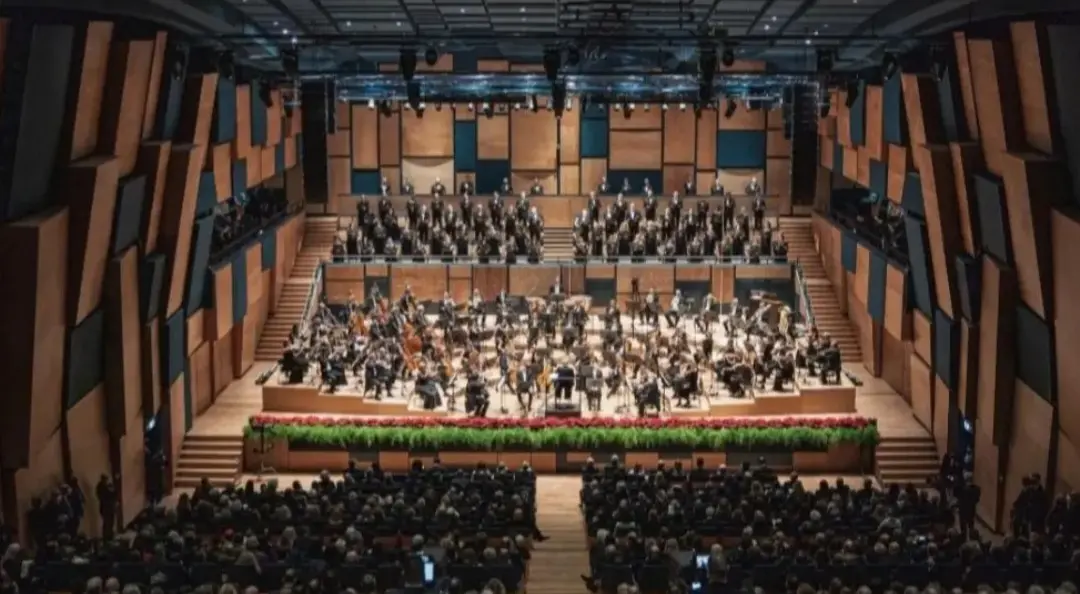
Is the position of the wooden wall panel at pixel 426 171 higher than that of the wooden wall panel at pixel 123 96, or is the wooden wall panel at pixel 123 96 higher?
the wooden wall panel at pixel 123 96

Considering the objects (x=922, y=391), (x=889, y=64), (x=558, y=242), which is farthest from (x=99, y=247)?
(x=558, y=242)

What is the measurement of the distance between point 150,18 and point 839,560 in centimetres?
1217

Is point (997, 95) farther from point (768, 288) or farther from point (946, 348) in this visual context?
point (768, 288)

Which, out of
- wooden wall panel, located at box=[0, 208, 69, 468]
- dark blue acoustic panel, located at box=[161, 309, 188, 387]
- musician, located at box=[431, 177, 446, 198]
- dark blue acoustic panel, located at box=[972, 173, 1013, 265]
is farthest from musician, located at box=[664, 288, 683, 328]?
wooden wall panel, located at box=[0, 208, 69, 468]

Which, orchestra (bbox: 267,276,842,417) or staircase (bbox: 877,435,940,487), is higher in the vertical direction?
orchestra (bbox: 267,276,842,417)

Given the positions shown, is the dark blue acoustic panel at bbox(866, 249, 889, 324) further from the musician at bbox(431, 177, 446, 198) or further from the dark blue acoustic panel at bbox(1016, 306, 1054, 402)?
the musician at bbox(431, 177, 446, 198)

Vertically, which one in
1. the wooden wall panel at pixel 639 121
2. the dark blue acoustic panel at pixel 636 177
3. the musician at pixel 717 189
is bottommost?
the musician at pixel 717 189

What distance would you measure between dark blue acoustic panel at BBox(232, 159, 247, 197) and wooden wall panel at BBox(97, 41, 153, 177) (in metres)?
6.30

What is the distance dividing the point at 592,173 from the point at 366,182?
210 inches

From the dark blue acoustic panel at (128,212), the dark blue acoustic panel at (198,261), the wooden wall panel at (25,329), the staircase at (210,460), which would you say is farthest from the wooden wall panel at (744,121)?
the wooden wall panel at (25,329)

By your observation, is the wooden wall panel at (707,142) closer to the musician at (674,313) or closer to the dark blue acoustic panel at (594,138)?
the dark blue acoustic panel at (594,138)

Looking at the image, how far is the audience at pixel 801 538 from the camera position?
573 inches

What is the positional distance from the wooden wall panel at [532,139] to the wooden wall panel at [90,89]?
15.7 meters

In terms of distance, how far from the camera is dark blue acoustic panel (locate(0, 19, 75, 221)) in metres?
15.9
